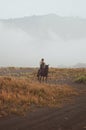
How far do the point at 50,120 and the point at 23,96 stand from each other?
20.7 ft

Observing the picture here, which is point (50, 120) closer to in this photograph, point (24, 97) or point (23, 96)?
point (24, 97)

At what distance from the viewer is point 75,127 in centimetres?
1527

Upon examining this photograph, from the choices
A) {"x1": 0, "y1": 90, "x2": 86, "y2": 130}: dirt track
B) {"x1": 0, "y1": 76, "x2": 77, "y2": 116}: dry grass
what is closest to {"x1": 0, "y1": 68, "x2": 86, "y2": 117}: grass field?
{"x1": 0, "y1": 76, "x2": 77, "y2": 116}: dry grass

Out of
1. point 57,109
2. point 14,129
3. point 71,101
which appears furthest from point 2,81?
point 14,129

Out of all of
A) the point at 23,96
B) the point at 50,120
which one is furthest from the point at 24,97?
the point at 50,120

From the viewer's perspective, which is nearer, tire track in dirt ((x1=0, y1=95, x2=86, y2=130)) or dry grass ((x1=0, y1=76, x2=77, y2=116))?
Result: tire track in dirt ((x1=0, y1=95, x2=86, y2=130))

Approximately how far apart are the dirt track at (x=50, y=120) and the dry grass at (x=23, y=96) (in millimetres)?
1212

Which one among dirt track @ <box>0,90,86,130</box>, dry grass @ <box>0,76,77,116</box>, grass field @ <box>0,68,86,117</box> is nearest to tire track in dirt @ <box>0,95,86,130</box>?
dirt track @ <box>0,90,86,130</box>

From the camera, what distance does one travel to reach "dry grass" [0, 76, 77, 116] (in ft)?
64.6

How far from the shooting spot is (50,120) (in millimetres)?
16609

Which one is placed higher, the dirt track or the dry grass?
the dry grass

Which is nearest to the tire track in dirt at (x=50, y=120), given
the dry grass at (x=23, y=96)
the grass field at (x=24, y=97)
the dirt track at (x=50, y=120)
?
the dirt track at (x=50, y=120)

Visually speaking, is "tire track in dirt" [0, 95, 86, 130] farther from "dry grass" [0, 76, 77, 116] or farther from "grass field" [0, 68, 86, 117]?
"dry grass" [0, 76, 77, 116]

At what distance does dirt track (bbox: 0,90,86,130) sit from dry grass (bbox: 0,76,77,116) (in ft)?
3.98
